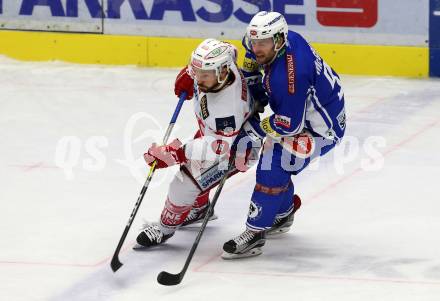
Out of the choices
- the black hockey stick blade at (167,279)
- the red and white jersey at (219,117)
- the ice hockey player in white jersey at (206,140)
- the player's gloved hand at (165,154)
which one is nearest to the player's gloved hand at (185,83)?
the ice hockey player in white jersey at (206,140)

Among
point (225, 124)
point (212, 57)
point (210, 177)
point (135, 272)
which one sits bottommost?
point (135, 272)

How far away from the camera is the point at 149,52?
9.59 meters

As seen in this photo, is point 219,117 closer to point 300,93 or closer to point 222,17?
point 300,93

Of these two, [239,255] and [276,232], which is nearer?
[239,255]

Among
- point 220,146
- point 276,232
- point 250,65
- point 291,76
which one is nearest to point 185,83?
point 250,65

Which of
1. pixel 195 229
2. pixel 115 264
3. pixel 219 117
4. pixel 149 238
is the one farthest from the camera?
pixel 195 229

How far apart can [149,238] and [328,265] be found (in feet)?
2.58

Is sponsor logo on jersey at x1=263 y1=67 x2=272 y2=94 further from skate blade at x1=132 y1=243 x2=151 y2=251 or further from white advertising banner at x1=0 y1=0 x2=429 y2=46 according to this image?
white advertising banner at x1=0 y1=0 x2=429 y2=46

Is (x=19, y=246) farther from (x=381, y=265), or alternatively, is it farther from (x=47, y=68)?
(x=47, y=68)

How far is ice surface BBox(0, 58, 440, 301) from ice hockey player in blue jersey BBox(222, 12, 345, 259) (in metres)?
0.19

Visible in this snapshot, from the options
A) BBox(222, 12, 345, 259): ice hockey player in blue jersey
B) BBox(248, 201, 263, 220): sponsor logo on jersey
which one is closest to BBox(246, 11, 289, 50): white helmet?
BBox(222, 12, 345, 259): ice hockey player in blue jersey

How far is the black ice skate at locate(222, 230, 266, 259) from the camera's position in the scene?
5066 millimetres

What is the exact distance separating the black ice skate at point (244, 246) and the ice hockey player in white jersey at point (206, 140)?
26 centimetres

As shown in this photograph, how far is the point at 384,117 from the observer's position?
7.91 meters
